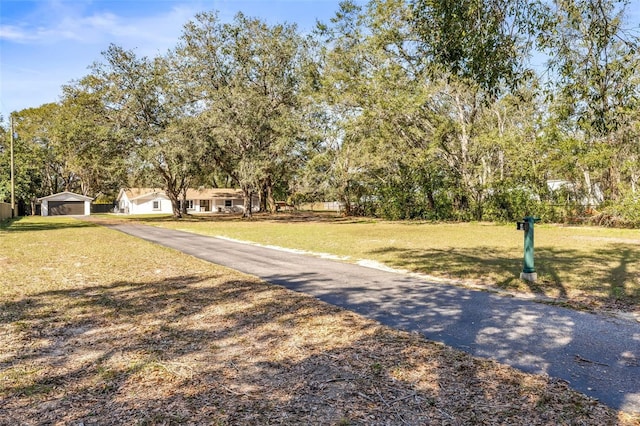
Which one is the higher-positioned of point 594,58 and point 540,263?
point 594,58

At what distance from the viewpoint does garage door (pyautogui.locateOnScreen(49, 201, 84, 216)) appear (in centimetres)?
5150

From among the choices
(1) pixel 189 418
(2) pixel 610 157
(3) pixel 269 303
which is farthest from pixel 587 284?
(2) pixel 610 157

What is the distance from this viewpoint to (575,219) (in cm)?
2306

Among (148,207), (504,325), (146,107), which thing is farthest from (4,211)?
(504,325)

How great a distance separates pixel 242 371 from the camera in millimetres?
3490

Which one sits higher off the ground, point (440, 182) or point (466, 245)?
point (440, 182)

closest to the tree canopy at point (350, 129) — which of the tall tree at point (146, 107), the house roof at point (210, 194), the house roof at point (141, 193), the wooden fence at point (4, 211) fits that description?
the tall tree at point (146, 107)

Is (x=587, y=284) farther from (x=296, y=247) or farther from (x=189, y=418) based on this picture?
(x=296, y=247)

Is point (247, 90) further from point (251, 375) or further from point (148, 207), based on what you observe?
point (148, 207)

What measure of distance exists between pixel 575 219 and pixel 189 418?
2533 centimetres

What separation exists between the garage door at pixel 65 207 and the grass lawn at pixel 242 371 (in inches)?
2105

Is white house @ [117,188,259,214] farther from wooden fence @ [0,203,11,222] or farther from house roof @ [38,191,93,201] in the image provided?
wooden fence @ [0,203,11,222]

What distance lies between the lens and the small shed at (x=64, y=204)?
5094 centimetres

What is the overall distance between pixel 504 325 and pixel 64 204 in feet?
192
